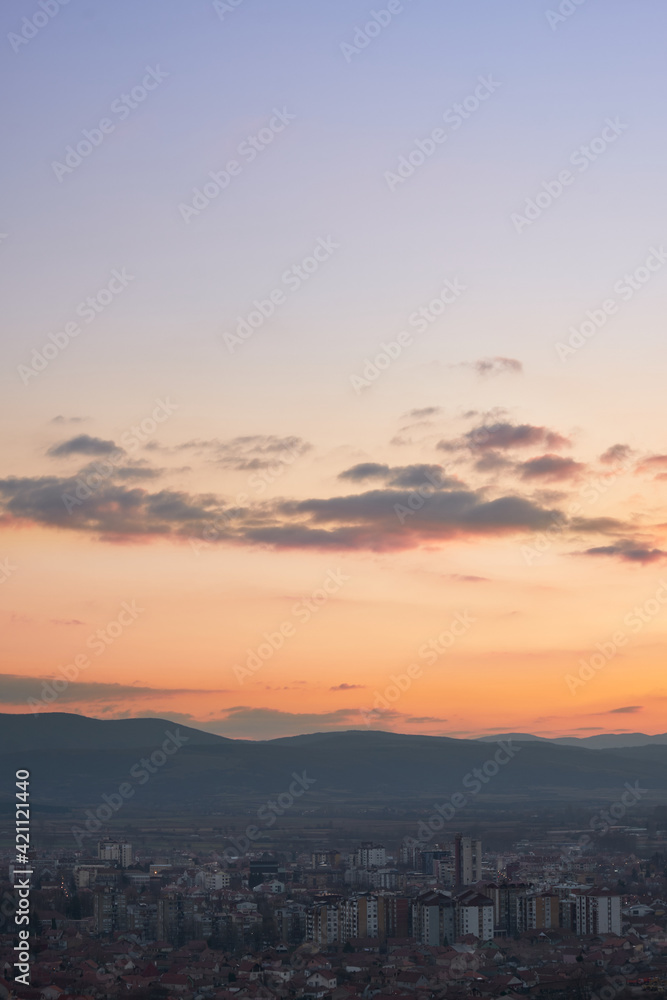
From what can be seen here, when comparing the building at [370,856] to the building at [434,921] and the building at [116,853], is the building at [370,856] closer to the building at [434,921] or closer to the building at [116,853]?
the building at [116,853]

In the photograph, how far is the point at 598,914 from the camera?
145 feet

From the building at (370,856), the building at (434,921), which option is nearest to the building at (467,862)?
the building at (370,856)

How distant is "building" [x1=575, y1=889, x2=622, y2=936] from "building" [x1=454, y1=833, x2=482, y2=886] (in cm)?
1433

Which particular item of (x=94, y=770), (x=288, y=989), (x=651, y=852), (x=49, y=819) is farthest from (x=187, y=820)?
(x=288, y=989)

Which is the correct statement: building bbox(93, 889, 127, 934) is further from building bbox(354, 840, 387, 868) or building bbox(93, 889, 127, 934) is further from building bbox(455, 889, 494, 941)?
building bbox(354, 840, 387, 868)

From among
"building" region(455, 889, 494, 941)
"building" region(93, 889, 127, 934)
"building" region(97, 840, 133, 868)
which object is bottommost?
"building" region(97, 840, 133, 868)

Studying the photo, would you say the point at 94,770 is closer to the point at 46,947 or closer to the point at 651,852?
the point at 651,852

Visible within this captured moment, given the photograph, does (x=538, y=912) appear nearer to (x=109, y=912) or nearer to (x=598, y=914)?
(x=598, y=914)

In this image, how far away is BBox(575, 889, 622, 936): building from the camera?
4400 centimetres

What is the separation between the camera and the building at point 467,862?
59.3 m

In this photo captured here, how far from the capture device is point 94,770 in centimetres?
19150

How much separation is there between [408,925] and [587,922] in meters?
6.48

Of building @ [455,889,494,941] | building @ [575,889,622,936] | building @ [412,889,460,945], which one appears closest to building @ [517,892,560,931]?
building @ [575,889,622,936]

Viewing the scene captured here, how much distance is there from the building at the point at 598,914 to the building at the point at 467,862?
14.3m
